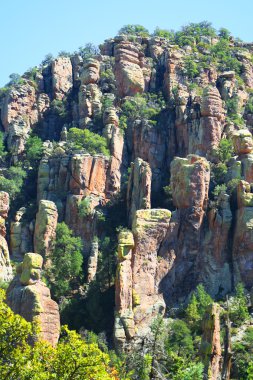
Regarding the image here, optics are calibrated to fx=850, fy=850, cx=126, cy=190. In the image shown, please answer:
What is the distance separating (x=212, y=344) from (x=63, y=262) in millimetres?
21645

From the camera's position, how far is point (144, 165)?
70.0 m

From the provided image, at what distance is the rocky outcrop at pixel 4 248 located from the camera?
6412 cm

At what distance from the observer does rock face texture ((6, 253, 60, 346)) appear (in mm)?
49812

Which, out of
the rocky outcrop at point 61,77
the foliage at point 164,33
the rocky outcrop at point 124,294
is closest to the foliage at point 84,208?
the rocky outcrop at point 124,294

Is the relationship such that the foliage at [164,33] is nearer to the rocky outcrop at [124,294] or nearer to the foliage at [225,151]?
the foliage at [225,151]

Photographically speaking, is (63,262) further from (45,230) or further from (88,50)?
(88,50)

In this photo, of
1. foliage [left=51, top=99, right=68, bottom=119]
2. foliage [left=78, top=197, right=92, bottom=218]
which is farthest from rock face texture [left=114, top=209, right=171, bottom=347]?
foliage [left=51, top=99, right=68, bottom=119]

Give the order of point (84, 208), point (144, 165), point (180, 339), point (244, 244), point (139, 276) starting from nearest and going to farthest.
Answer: point (180, 339), point (139, 276), point (244, 244), point (144, 165), point (84, 208)

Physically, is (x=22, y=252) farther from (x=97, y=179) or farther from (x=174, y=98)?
(x=174, y=98)

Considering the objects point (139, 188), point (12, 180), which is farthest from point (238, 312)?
point (12, 180)

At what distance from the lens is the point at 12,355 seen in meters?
26.7

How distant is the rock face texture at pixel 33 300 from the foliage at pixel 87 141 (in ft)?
77.6

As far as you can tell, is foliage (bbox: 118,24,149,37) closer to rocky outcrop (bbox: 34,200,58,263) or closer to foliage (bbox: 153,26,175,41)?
foliage (bbox: 153,26,175,41)

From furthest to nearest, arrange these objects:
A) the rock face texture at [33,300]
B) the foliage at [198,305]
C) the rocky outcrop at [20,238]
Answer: the rocky outcrop at [20,238] → the foliage at [198,305] → the rock face texture at [33,300]
